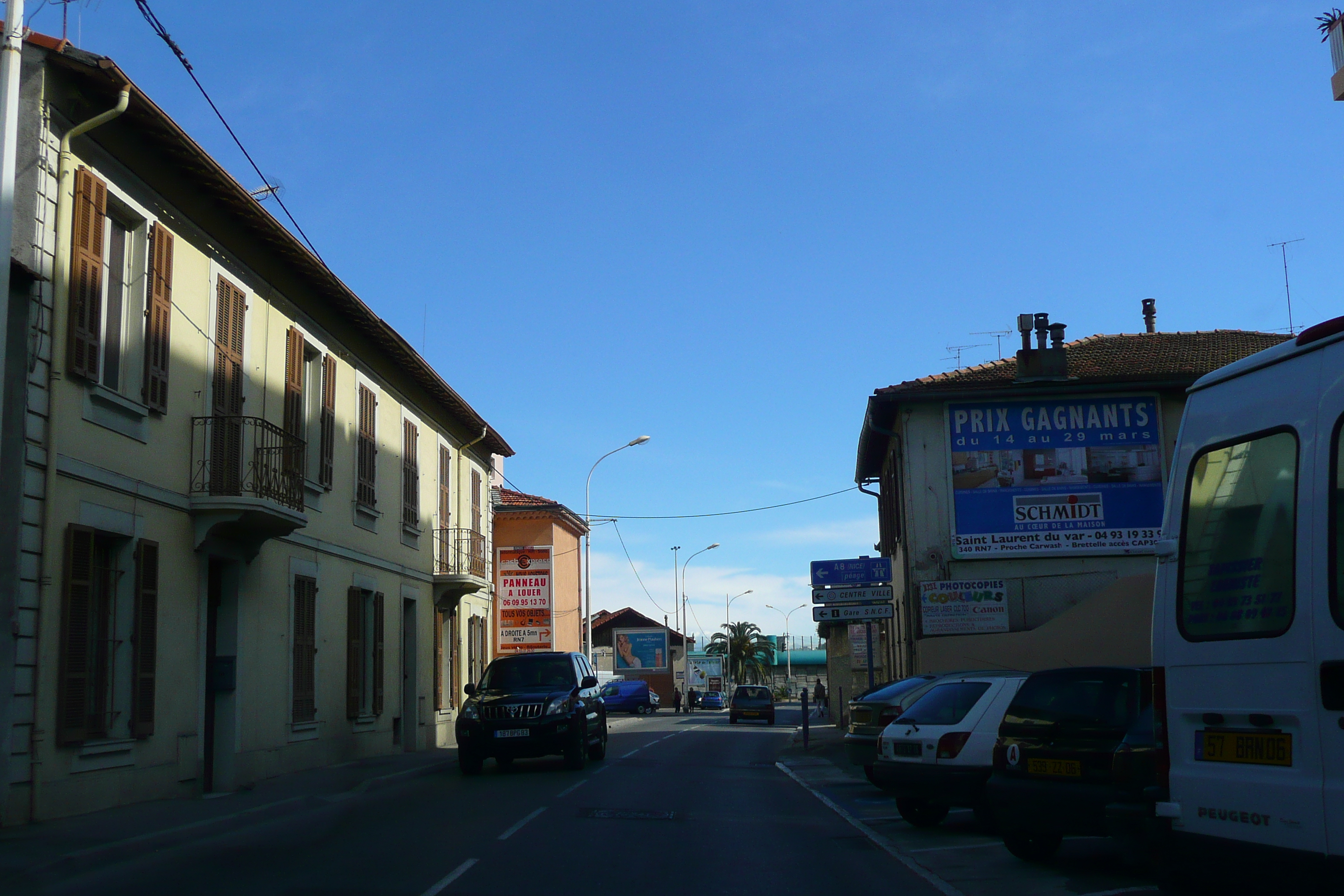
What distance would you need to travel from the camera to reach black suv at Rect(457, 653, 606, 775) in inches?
722

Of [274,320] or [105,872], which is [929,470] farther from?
[105,872]

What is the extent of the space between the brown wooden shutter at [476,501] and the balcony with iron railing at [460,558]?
0.36 m

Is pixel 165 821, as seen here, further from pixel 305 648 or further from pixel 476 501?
pixel 476 501

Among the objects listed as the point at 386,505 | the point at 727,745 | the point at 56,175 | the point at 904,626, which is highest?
the point at 56,175

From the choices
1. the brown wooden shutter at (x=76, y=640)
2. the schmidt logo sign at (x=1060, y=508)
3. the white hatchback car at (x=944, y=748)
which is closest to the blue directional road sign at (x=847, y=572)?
the schmidt logo sign at (x=1060, y=508)

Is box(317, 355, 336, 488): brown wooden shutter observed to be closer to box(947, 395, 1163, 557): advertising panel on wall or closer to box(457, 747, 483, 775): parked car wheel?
box(457, 747, 483, 775): parked car wheel

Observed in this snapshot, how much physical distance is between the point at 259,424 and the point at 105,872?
8308mm

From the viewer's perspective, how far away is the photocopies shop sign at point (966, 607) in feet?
81.1

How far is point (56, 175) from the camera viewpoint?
12.3 metres

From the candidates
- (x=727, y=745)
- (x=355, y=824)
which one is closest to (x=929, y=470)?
(x=727, y=745)

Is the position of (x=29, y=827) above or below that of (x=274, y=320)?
below

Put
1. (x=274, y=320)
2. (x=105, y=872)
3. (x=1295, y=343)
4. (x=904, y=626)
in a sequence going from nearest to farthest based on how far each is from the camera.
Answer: (x=1295, y=343), (x=105, y=872), (x=274, y=320), (x=904, y=626)

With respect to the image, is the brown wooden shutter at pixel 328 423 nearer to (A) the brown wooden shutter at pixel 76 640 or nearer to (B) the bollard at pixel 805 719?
(A) the brown wooden shutter at pixel 76 640

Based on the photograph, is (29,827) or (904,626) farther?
(904,626)
